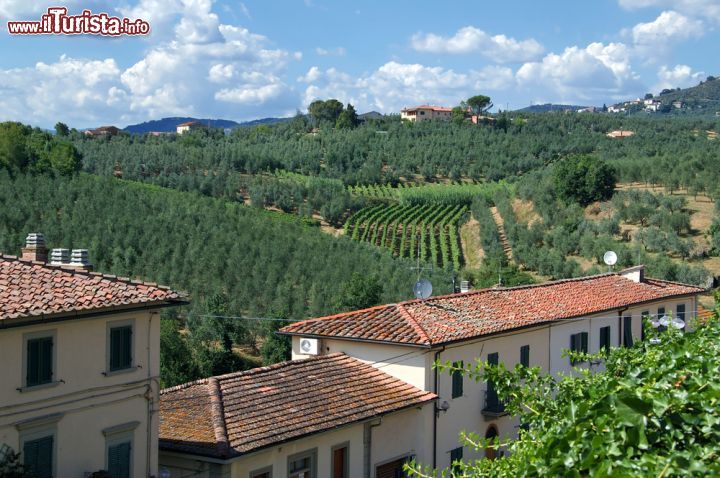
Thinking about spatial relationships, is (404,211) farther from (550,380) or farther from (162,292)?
(550,380)

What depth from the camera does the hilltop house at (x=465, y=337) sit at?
1839 cm

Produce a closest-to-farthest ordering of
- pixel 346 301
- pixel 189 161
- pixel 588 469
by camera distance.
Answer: pixel 588 469 → pixel 346 301 → pixel 189 161

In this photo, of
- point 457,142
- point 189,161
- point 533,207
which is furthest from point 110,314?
point 457,142

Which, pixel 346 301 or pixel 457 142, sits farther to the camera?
pixel 457 142

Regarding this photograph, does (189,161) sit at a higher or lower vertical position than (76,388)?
higher

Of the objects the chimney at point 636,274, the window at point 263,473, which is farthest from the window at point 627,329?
the window at point 263,473

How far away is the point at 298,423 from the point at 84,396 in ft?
12.2

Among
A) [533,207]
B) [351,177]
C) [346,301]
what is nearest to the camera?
[346,301]

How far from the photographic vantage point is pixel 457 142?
319 ft

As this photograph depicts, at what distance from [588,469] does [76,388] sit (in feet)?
33.9

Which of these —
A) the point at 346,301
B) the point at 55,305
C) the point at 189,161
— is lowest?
the point at 346,301

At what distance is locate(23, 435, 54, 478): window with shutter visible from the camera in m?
12.2

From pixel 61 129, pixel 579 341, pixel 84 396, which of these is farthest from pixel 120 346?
pixel 61 129

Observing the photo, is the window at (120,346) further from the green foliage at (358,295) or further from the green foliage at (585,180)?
the green foliage at (585,180)
